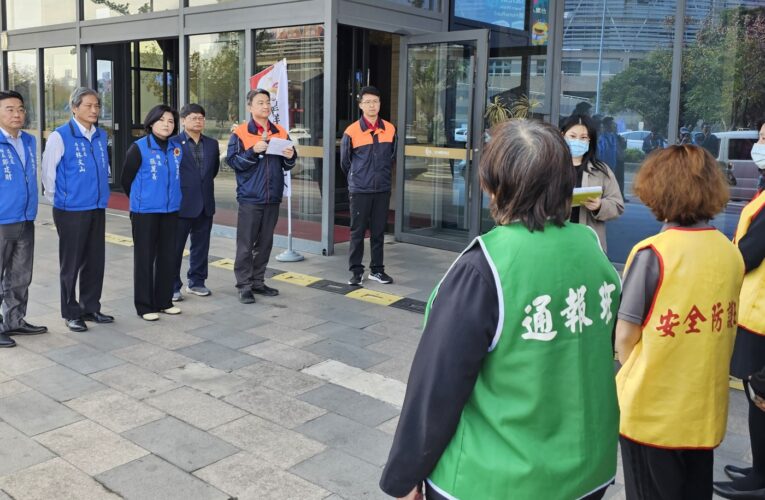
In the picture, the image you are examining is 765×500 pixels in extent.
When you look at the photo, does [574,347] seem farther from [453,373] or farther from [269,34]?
[269,34]

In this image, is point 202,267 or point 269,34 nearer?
point 202,267

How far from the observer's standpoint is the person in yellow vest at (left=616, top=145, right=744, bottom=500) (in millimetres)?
2301

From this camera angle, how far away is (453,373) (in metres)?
1.64

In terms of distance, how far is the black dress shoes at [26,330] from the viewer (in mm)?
5441

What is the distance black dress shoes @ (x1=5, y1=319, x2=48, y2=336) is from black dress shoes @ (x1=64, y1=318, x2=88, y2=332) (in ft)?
0.57

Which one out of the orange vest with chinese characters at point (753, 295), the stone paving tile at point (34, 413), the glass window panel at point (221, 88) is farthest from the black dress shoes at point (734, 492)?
the glass window panel at point (221, 88)

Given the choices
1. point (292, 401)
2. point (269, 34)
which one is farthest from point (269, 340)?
point (269, 34)

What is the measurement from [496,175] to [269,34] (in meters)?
7.81

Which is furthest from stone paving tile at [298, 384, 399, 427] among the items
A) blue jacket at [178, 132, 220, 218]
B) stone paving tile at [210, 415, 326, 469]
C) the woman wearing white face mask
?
blue jacket at [178, 132, 220, 218]

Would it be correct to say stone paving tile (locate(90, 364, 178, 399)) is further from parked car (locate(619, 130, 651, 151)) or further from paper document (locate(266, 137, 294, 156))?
parked car (locate(619, 130, 651, 151))

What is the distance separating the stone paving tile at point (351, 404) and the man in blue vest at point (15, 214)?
8.04 feet

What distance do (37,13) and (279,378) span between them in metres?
10.3

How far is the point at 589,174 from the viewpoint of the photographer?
14.7 ft

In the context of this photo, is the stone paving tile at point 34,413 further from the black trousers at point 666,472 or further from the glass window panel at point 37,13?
the glass window panel at point 37,13
